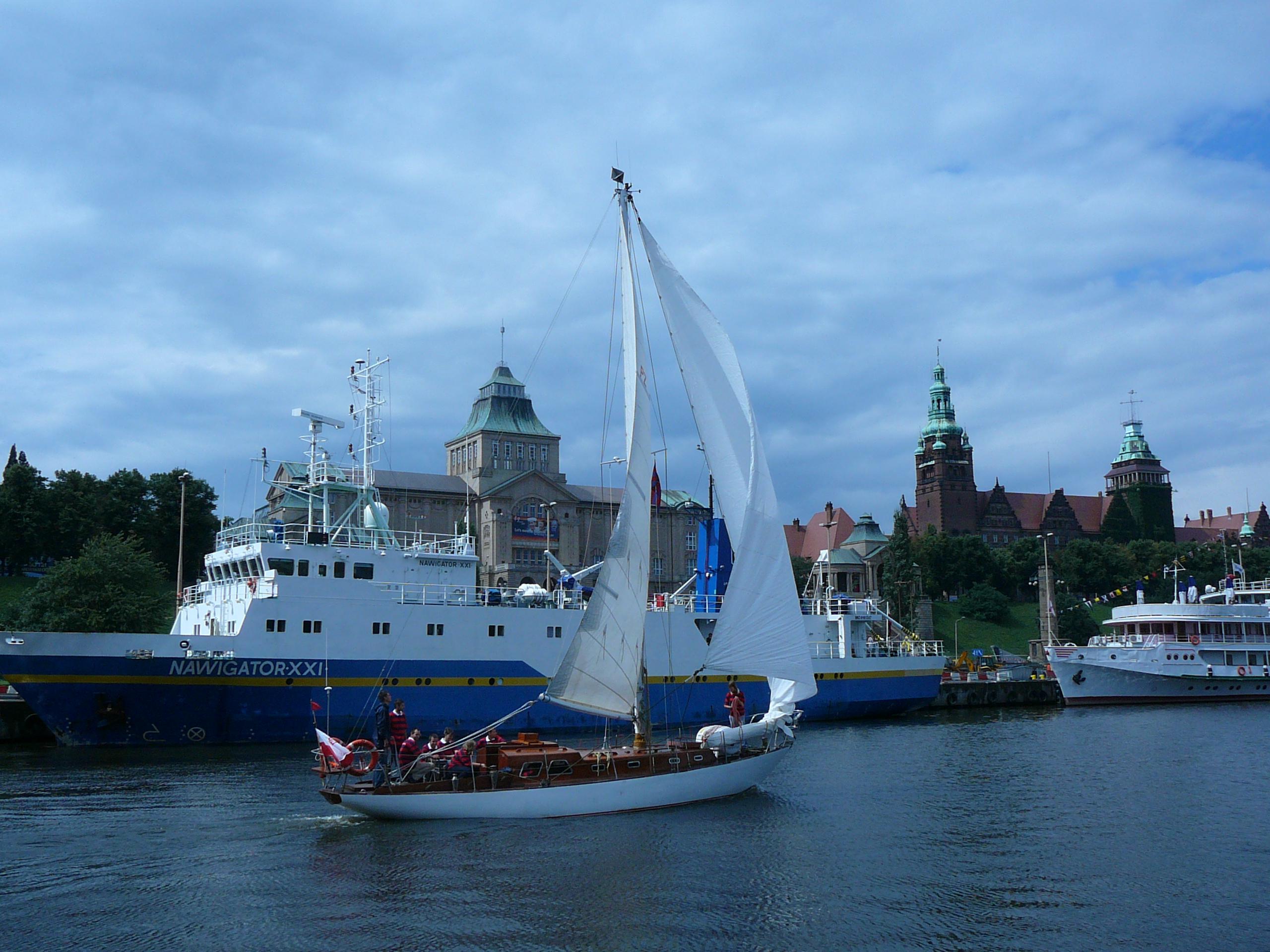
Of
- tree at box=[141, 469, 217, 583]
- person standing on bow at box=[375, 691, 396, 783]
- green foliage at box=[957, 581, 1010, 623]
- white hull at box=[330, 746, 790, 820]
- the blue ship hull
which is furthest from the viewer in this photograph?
green foliage at box=[957, 581, 1010, 623]

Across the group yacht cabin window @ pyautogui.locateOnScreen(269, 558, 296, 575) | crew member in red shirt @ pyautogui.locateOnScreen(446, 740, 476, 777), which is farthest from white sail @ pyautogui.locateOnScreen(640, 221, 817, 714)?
yacht cabin window @ pyautogui.locateOnScreen(269, 558, 296, 575)

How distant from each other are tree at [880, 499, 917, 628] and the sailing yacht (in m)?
64.2

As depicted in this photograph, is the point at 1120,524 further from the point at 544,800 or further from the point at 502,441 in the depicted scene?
the point at 544,800

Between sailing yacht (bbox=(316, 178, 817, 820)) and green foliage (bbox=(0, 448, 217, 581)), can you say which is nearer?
sailing yacht (bbox=(316, 178, 817, 820))

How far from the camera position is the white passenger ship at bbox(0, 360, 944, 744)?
32875mm

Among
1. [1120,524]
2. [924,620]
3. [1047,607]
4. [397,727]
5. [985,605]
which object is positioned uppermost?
[1120,524]

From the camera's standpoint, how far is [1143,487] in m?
142

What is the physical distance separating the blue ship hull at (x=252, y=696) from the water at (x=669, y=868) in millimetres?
4177

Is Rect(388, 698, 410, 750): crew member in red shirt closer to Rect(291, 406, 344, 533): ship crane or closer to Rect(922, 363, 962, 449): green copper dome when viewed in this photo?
Rect(291, 406, 344, 533): ship crane

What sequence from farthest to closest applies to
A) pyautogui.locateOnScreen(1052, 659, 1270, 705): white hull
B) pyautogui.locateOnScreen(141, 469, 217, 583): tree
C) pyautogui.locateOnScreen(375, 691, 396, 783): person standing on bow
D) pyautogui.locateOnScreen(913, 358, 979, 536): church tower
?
1. pyautogui.locateOnScreen(913, 358, 979, 536): church tower
2. pyautogui.locateOnScreen(141, 469, 217, 583): tree
3. pyautogui.locateOnScreen(1052, 659, 1270, 705): white hull
4. pyautogui.locateOnScreen(375, 691, 396, 783): person standing on bow

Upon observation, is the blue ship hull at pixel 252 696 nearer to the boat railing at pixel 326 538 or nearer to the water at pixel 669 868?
the water at pixel 669 868

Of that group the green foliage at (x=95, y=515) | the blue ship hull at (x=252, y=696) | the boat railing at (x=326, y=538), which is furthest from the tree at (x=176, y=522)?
the blue ship hull at (x=252, y=696)

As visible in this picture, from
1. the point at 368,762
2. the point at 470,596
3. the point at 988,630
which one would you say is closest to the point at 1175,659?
the point at 470,596

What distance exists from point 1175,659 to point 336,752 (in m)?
49.2
